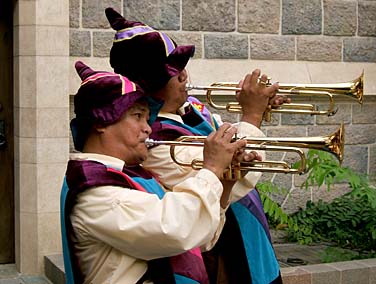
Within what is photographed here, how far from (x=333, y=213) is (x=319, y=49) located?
153 centimetres

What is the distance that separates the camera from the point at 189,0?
681cm

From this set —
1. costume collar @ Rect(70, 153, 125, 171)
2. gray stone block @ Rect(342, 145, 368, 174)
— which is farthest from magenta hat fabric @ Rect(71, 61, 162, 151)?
gray stone block @ Rect(342, 145, 368, 174)

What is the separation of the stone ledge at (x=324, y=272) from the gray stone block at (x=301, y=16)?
2256 mm

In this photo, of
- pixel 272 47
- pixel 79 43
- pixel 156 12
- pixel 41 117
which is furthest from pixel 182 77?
pixel 272 47

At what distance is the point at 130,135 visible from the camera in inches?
110

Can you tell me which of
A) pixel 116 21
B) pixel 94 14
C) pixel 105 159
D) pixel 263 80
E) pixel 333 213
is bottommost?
pixel 333 213

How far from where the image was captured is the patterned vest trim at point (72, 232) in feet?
8.69

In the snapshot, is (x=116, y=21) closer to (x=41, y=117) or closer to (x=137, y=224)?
(x=137, y=224)

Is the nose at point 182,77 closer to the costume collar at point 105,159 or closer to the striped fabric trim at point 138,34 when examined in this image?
the striped fabric trim at point 138,34

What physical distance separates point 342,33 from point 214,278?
444 cm

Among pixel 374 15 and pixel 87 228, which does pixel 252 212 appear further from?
pixel 374 15

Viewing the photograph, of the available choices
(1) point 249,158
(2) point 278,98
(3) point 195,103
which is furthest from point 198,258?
(3) point 195,103

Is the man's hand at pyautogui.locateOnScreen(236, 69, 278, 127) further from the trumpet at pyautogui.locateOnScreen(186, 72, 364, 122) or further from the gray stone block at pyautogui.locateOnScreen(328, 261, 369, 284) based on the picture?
the gray stone block at pyautogui.locateOnScreen(328, 261, 369, 284)

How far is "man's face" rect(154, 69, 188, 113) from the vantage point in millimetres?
3486
